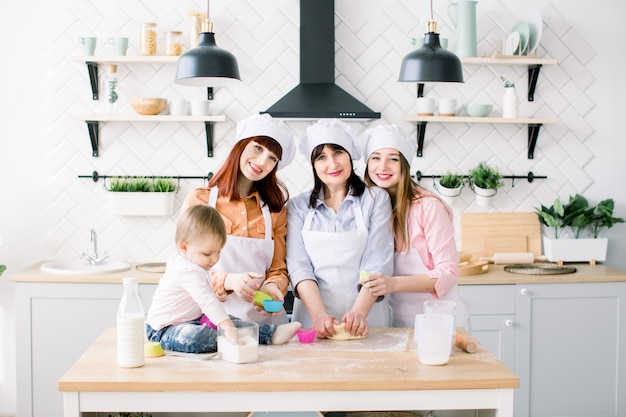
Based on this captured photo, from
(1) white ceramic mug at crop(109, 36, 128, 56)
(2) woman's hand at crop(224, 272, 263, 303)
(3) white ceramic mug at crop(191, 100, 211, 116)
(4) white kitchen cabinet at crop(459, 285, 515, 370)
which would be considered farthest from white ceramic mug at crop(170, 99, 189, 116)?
(2) woman's hand at crop(224, 272, 263, 303)

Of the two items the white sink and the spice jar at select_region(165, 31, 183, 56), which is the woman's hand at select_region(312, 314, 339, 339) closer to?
the white sink

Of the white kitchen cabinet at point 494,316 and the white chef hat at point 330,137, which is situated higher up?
the white chef hat at point 330,137

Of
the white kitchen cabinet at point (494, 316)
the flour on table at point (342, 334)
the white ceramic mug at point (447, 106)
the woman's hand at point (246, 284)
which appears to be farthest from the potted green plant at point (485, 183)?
the woman's hand at point (246, 284)

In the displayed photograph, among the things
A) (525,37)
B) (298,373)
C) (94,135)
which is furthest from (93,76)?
(298,373)

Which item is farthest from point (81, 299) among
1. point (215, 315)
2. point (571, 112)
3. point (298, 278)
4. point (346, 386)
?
point (571, 112)

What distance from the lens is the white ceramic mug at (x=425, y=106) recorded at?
14.3 ft

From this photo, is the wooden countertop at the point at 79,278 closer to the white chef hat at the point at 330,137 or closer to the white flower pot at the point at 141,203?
the white flower pot at the point at 141,203

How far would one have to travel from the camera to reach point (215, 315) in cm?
217

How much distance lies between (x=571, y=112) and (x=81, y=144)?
289 centimetres

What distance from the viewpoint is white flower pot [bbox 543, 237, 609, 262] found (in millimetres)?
4457

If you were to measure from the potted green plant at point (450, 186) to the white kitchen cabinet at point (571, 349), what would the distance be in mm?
708

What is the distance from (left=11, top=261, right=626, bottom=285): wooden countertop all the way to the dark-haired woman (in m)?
1.31

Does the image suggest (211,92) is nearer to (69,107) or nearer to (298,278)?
(69,107)

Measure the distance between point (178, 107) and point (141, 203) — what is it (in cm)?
58
